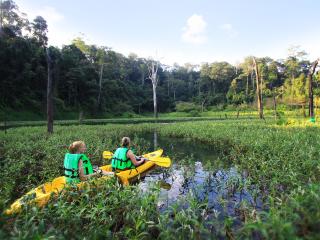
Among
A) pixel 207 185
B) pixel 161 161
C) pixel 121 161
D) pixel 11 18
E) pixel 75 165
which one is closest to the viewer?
pixel 75 165

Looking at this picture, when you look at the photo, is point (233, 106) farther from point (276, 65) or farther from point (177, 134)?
point (177, 134)

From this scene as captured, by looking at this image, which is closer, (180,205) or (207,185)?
(180,205)

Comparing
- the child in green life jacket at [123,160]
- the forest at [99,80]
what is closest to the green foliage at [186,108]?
the forest at [99,80]

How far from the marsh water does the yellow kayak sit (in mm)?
413

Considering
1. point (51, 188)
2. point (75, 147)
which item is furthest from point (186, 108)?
point (51, 188)

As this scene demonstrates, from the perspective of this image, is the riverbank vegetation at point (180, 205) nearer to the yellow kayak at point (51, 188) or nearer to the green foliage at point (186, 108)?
the yellow kayak at point (51, 188)

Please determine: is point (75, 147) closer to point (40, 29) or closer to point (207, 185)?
point (207, 185)

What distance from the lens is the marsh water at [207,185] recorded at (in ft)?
18.0

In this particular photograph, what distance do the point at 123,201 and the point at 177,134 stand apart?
13.8 meters

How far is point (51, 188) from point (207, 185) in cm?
393

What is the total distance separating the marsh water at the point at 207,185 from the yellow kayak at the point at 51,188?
41 centimetres

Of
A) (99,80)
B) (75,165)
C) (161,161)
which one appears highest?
(99,80)

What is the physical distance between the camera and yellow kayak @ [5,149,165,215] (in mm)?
4059

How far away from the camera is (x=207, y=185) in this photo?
7.05m
